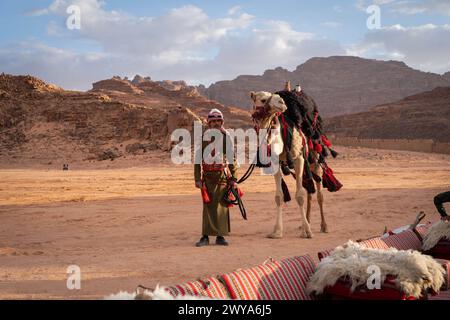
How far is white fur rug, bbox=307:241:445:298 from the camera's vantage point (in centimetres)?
362

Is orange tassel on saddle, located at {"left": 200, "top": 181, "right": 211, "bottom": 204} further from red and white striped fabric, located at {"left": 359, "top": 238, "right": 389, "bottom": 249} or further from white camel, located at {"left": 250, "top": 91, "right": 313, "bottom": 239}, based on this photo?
red and white striped fabric, located at {"left": 359, "top": 238, "right": 389, "bottom": 249}

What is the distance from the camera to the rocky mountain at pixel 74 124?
42.0 metres

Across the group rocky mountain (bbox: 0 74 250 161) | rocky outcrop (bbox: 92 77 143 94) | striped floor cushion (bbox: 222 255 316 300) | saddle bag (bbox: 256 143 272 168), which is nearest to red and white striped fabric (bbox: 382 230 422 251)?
striped floor cushion (bbox: 222 255 316 300)

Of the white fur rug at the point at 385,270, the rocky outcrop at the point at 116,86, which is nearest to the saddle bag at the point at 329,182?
the white fur rug at the point at 385,270

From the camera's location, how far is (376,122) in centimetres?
7775

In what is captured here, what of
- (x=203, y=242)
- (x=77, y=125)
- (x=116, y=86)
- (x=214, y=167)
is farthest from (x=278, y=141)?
(x=116, y=86)

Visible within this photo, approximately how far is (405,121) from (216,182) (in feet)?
228

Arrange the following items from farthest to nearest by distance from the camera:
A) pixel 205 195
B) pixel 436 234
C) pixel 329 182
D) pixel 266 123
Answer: pixel 329 182 < pixel 266 123 < pixel 205 195 < pixel 436 234

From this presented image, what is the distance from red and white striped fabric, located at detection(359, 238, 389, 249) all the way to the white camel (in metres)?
4.16

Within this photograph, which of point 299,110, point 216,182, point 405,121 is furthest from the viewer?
point 405,121

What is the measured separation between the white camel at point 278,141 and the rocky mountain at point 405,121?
55.5 meters

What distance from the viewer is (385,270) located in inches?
145

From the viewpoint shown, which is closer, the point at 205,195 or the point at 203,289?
the point at 203,289

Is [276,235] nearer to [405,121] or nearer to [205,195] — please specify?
[205,195]
